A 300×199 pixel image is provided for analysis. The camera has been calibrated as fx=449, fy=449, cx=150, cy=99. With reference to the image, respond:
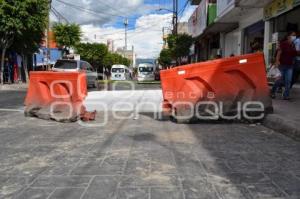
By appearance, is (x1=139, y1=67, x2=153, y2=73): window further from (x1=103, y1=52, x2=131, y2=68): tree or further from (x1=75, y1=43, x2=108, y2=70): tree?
(x1=103, y1=52, x2=131, y2=68): tree

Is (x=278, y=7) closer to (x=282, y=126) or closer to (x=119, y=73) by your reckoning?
(x=282, y=126)

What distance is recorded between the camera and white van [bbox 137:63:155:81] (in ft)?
174

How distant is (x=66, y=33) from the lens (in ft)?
156

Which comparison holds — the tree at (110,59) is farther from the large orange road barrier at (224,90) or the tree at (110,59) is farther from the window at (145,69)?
the large orange road barrier at (224,90)

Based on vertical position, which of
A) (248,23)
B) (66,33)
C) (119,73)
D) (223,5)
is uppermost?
(66,33)

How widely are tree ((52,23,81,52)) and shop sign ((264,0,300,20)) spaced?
3167 centimetres

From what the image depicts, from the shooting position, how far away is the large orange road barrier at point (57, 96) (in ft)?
33.4

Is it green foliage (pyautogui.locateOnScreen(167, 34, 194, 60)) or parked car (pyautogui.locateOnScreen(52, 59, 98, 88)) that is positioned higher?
green foliage (pyautogui.locateOnScreen(167, 34, 194, 60))

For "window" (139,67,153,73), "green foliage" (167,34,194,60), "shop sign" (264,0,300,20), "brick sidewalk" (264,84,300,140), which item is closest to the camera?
"brick sidewalk" (264,84,300,140)

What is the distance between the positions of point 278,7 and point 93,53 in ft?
185

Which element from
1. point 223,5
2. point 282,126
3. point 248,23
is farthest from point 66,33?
point 282,126

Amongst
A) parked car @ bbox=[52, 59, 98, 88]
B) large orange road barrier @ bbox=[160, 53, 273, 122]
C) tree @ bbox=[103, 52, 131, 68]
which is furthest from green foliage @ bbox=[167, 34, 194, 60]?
large orange road barrier @ bbox=[160, 53, 273, 122]

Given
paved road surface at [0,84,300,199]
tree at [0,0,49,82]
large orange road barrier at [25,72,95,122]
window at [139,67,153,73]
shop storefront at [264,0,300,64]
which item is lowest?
paved road surface at [0,84,300,199]

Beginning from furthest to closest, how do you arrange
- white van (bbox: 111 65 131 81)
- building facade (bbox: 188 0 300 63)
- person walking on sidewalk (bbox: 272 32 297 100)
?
white van (bbox: 111 65 131 81), building facade (bbox: 188 0 300 63), person walking on sidewalk (bbox: 272 32 297 100)
